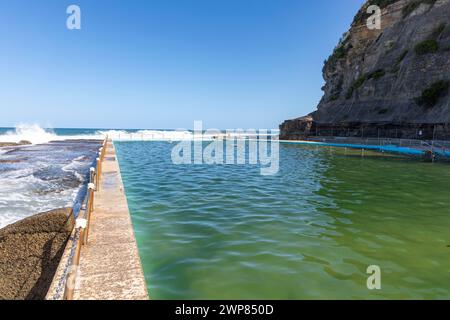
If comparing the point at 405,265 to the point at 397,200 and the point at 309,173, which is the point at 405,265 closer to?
the point at 397,200

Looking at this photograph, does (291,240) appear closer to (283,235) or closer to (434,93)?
(283,235)

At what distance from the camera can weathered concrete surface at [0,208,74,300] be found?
4.74 m

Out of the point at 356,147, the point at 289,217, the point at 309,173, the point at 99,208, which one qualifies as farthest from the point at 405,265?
the point at 356,147

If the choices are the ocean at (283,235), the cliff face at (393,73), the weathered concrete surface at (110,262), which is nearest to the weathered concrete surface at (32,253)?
the weathered concrete surface at (110,262)

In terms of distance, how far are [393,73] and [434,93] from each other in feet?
31.3

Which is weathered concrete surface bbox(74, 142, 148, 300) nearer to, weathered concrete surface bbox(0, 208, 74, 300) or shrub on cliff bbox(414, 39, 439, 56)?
weathered concrete surface bbox(0, 208, 74, 300)

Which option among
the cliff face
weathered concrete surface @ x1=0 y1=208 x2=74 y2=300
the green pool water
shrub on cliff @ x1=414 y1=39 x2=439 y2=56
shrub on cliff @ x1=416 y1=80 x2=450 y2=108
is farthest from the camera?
shrub on cliff @ x1=414 y1=39 x2=439 y2=56

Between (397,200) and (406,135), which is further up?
(406,135)

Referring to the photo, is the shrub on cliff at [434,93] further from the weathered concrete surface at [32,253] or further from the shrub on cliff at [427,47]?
the weathered concrete surface at [32,253]

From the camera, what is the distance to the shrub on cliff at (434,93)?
3550 centimetres

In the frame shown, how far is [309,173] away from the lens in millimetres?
16375

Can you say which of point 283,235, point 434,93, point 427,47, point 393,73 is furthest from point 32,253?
point 393,73

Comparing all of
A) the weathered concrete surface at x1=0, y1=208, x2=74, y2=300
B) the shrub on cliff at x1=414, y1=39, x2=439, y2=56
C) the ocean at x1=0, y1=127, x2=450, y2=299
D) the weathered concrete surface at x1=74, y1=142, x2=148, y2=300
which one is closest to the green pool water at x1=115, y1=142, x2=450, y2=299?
the ocean at x1=0, y1=127, x2=450, y2=299

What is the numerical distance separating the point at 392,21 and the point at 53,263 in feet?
207
